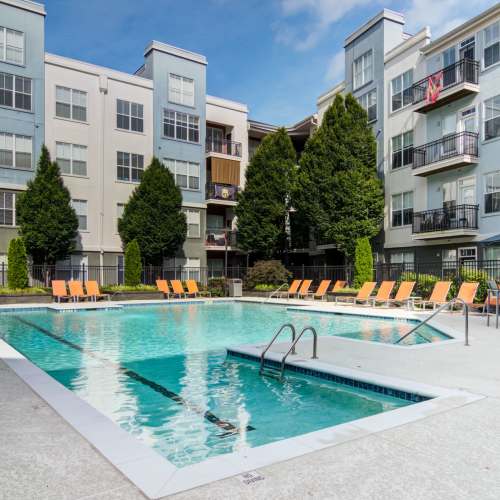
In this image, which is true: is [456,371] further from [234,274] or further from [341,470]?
[234,274]

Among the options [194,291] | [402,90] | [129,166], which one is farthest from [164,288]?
[402,90]

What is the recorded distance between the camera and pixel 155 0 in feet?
63.9

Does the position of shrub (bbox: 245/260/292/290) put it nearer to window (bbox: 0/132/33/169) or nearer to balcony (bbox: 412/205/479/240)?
balcony (bbox: 412/205/479/240)

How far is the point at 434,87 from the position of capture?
2370cm

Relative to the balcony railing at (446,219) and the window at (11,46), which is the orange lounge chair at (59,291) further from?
the balcony railing at (446,219)

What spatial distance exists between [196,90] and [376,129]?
39.2 ft

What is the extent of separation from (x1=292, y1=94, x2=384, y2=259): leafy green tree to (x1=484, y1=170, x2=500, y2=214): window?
5.61m

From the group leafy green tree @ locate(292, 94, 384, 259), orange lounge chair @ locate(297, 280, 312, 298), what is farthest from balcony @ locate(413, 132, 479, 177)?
orange lounge chair @ locate(297, 280, 312, 298)

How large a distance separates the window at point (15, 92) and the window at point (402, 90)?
19.3 meters

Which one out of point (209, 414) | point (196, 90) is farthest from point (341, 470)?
point (196, 90)

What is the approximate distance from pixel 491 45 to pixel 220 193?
17.3 metres

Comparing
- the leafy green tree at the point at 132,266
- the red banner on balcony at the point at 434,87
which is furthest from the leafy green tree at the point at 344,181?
the leafy green tree at the point at 132,266

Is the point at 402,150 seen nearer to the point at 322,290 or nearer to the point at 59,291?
the point at 322,290

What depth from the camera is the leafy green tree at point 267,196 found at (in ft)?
97.0
